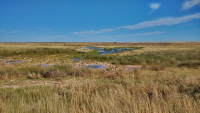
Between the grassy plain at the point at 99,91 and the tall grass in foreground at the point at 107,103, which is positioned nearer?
the tall grass in foreground at the point at 107,103

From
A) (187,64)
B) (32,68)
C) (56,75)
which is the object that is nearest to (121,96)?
(56,75)

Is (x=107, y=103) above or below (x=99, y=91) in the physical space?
above

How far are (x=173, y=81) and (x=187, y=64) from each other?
40.0ft

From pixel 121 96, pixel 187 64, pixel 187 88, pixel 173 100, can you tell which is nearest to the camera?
pixel 173 100

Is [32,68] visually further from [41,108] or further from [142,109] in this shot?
[142,109]

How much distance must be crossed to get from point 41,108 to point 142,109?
3.11 m

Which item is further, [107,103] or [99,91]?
[99,91]

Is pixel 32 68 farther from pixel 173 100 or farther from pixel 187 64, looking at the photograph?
pixel 187 64

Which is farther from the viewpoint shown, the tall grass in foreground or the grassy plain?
the grassy plain

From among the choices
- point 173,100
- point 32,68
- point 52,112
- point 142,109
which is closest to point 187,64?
point 173,100

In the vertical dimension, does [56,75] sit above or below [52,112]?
below

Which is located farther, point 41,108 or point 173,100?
point 173,100

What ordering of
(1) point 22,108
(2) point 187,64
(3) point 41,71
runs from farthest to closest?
1. (2) point 187,64
2. (3) point 41,71
3. (1) point 22,108

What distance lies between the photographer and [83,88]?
5363mm
